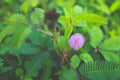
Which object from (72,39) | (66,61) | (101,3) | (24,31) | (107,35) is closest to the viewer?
(24,31)

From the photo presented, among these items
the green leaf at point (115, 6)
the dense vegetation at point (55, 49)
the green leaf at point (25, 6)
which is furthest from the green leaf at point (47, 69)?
the green leaf at point (115, 6)

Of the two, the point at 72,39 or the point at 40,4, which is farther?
the point at 40,4

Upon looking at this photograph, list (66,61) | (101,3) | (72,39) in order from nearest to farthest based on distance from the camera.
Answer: (72,39) < (66,61) < (101,3)

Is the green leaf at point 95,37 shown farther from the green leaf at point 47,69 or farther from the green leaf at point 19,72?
the green leaf at point 19,72

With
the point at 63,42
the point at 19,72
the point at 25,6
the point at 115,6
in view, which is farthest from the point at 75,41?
the point at 115,6

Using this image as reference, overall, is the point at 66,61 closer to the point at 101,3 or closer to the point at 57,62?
the point at 57,62

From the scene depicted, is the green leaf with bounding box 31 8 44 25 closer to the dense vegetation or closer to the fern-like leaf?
the dense vegetation

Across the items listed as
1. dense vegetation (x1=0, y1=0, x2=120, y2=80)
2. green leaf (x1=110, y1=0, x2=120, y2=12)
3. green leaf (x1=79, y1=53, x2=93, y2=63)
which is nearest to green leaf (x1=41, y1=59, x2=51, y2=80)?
dense vegetation (x1=0, y1=0, x2=120, y2=80)

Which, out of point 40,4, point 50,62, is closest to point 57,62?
point 50,62
